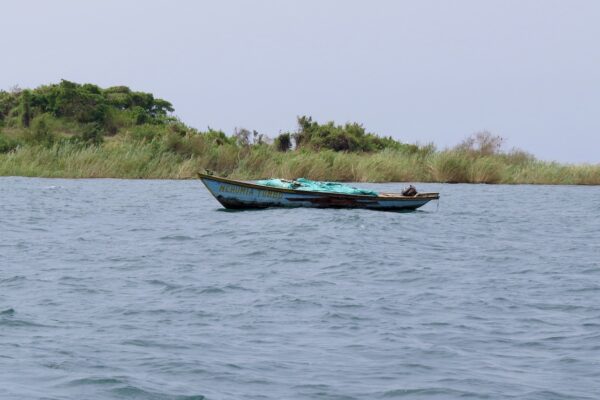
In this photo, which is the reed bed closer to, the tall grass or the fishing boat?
the tall grass

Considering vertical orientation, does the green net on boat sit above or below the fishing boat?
above

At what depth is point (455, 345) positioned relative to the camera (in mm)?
10391

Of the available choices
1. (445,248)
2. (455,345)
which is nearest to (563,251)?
(445,248)

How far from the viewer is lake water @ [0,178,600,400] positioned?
8867 mm

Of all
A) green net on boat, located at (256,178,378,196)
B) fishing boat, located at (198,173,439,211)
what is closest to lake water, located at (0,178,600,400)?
fishing boat, located at (198,173,439,211)

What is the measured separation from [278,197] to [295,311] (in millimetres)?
16143

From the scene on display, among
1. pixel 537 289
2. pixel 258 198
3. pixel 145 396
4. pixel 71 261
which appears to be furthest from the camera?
pixel 258 198

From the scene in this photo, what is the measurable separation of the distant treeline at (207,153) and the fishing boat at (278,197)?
17984mm

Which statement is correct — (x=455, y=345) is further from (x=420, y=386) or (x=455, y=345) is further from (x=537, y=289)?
(x=537, y=289)

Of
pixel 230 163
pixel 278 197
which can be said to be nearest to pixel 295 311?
pixel 278 197

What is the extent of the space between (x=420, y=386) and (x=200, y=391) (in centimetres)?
181

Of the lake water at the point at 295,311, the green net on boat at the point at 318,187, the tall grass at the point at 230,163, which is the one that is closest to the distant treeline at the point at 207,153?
the tall grass at the point at 230,163

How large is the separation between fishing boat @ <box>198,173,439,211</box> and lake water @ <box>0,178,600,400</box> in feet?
9.51

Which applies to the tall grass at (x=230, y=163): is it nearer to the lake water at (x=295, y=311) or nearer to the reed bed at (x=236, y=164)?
the reed bed at (x=236, y=164)
